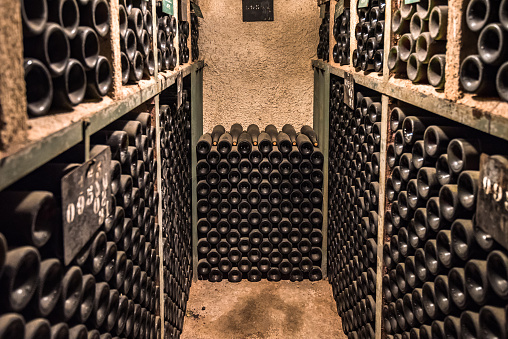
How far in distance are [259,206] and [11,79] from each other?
12.3 feet

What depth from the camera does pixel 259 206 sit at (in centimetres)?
471

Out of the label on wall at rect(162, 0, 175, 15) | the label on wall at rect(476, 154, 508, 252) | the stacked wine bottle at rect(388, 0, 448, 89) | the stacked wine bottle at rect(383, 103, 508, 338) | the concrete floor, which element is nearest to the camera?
the label on wall at rect(476, 154, 508, 252)

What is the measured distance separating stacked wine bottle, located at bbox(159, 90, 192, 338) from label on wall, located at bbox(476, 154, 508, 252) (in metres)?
2.23

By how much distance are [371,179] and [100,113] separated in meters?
2.01

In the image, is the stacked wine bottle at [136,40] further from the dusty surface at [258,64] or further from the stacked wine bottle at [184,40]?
the dusty surface at [258,64]

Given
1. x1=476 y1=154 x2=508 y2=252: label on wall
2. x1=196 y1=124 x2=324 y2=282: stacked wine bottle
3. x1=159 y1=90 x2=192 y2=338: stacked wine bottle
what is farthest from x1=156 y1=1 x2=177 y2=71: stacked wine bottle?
x1=476 y1=154 x2=508 y2=252: label on wall

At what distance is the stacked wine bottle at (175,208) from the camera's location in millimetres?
3418

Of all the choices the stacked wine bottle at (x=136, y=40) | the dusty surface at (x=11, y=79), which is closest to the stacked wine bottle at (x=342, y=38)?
the stacked wine bottle at (x=136, y=40)

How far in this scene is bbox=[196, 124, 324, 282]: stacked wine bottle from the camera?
4629mm

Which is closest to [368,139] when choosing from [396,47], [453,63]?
[396,47]

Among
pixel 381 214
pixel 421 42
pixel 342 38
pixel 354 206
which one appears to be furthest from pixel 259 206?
pixel 421 42

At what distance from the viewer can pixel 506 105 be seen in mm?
1396

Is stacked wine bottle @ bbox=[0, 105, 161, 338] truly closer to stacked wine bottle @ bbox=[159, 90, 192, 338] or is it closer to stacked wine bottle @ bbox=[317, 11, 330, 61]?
stacked wine bottle @ bbox=[159, 90, 192, 338]

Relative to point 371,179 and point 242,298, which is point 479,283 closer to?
point 371,179
